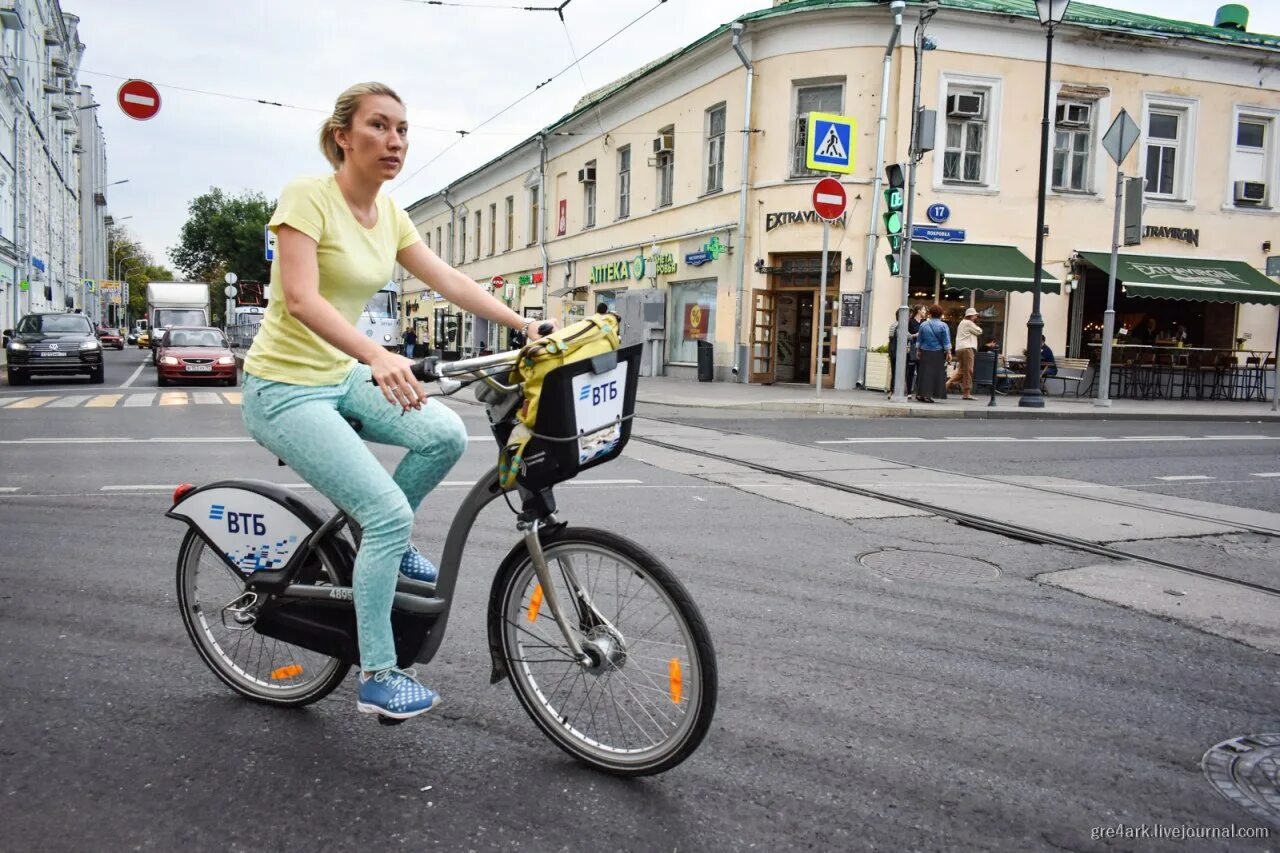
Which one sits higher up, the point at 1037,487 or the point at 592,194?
the point at 592,194

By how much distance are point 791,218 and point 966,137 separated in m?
4.36

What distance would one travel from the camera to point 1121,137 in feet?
55.4

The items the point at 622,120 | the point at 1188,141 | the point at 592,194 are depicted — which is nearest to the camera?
the point at 1188,141

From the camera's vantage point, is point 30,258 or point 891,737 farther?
point 30,258

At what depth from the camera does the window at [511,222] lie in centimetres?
3997

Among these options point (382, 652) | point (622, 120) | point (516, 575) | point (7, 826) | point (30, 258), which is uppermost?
point (622, 120)

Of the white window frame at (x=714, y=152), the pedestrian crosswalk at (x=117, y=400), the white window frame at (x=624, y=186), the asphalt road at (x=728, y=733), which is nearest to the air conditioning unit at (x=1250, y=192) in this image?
the white window frame at (x=714, y=152)

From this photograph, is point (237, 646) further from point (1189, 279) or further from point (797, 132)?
point (1189, 279)

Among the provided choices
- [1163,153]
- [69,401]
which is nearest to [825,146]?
[1163,153]

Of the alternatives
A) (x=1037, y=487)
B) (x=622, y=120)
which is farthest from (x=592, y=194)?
(x=1037, y=487)

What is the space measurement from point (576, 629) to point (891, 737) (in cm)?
108

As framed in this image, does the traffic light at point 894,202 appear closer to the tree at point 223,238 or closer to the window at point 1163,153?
the window at point 1163,153

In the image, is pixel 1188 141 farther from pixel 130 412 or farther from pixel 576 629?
pixel 576 629

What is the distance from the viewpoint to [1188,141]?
23.3 meters
